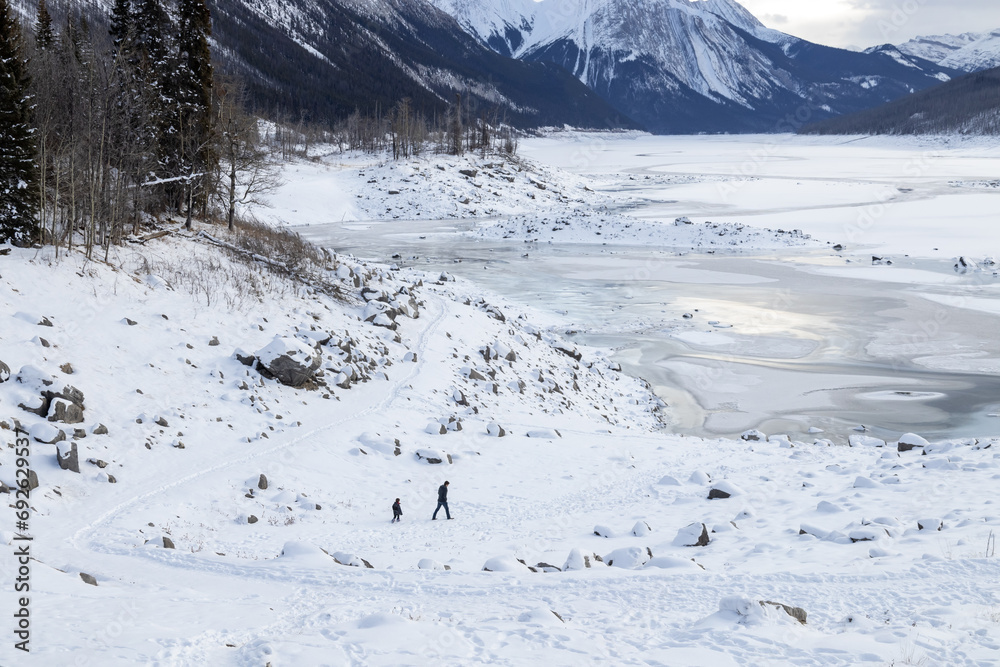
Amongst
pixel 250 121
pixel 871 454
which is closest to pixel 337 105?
pixel 250 121

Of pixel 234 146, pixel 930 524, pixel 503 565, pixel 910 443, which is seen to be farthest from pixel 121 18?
pixel 930 524

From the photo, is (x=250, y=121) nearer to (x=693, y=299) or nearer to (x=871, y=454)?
(x=693, y=299)

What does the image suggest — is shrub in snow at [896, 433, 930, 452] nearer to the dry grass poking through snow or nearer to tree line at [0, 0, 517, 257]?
the dry grass poking through snow

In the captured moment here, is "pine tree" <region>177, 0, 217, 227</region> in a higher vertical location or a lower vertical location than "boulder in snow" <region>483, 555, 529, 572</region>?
higher

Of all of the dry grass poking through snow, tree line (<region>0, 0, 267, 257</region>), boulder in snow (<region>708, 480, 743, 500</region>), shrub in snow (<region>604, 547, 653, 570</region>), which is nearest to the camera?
shrub in snow (<region>604, 547, 653, 570</region>)

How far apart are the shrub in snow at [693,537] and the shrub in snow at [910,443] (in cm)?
791

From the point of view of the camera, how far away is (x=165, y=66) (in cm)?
2822

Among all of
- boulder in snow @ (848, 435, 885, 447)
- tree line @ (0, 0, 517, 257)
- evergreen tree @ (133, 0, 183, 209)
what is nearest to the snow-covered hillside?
boulder in snow @ (848, 435, 885, 447)

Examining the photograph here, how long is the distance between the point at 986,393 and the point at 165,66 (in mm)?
30697

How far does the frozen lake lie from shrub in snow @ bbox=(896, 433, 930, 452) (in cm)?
223

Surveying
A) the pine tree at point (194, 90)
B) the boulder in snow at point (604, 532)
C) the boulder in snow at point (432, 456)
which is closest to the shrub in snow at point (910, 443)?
the boulder in snow at point (604, 532)

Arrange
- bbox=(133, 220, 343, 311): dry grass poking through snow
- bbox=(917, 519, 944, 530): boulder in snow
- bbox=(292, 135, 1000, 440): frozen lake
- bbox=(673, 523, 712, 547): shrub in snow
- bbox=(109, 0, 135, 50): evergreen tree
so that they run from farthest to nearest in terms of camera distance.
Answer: bbox=(109, 0, 135, 50): evergreen tree
bbox=(133, 220, 343, 311): dry grass poking through snow
bbox=(292, 135, 1000, 440): frozen lake
bbox=(673, 523, 712, 547): shrub in snow
bbox=(917, 519, 944, 530): boulder in snow

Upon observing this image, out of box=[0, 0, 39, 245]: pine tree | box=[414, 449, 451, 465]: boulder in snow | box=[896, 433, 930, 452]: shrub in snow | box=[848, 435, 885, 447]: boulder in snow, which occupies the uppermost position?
box=[0, 0, 39, 245]: pine tree

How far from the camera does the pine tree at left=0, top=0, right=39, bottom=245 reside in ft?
62.7
